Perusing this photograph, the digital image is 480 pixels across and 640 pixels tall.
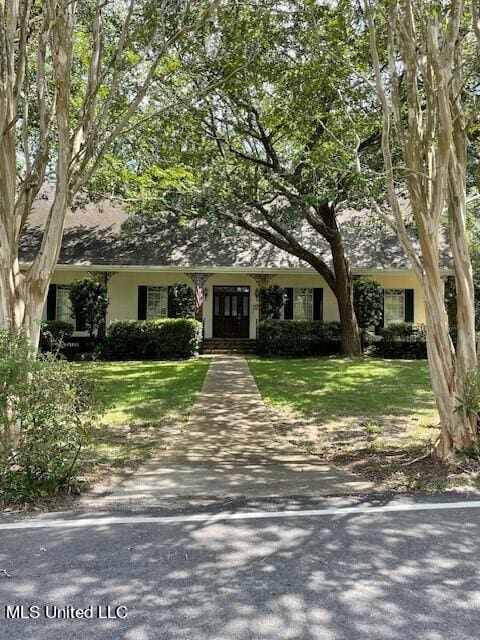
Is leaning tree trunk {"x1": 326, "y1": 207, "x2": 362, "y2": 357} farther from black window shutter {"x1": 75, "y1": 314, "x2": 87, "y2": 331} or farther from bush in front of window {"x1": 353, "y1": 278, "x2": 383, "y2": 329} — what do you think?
black window shutter {"x1": 75, "y1": 314, "x2": 87, "y2": 331}

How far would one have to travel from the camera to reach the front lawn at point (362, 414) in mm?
5574

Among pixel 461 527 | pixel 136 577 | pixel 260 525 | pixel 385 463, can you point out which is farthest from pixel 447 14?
pixel 136 577

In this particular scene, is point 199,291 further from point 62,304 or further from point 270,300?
point 62,304

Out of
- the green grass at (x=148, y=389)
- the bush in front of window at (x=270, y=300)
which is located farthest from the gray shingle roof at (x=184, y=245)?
the green grass at (x=148, y=389)

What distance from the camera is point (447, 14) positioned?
6.54m

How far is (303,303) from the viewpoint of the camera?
65.2 ft

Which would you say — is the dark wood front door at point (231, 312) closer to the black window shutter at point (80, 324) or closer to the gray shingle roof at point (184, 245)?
the gray shingle roof at point (184, 245)

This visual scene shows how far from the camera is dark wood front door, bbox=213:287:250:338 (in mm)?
19781

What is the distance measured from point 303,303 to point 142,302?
6.45 metres

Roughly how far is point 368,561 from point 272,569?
0.66 metres

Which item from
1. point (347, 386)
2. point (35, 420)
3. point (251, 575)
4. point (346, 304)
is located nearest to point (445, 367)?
point (251, 575)

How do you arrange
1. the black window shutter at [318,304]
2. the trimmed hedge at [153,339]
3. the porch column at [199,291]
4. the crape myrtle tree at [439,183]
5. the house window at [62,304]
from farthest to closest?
1. the black window shutter at [318,304]
2. the house window at [62,304]
3. the porch column at [199,291]
4. the trimmed hedge at [153,339]
5. the crape myrtle tree at [439,183]

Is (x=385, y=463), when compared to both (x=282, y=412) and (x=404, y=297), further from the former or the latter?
(x=404, y=297)

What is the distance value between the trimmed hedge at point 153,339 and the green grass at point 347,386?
2485mm
